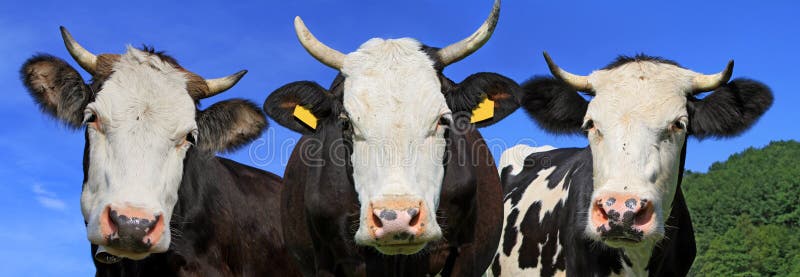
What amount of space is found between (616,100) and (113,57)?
439cm

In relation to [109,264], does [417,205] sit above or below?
above

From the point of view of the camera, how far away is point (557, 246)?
26.7ft

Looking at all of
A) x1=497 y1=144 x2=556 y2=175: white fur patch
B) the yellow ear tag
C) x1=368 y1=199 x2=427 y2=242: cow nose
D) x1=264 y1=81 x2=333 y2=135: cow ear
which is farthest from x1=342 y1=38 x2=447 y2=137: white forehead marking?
x1=497 y1=144 x2=556 y2=175: white fur patch

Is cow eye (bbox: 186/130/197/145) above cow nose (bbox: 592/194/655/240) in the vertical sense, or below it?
above

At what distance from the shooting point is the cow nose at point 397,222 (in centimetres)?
516

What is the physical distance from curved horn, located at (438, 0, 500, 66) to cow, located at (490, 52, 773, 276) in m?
1.29

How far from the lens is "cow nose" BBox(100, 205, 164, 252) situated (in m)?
5.75

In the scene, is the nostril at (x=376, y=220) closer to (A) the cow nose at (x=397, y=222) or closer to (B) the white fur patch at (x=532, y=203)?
(A) the cow nose at (x=397, y=222)

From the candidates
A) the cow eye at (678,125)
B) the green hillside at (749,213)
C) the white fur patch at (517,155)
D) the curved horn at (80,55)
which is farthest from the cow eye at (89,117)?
the green hillside at (749,213)

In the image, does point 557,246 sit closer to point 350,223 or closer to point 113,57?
point 350,223

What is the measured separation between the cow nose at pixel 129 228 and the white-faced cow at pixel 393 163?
3.99 ft

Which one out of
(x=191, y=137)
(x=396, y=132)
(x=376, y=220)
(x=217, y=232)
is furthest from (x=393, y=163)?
(x=217, y=232)

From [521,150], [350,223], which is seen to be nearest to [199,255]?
[350,223]

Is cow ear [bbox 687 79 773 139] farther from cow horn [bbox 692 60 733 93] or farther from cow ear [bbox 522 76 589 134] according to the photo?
cow ear [bbox 522 76 589 134]
